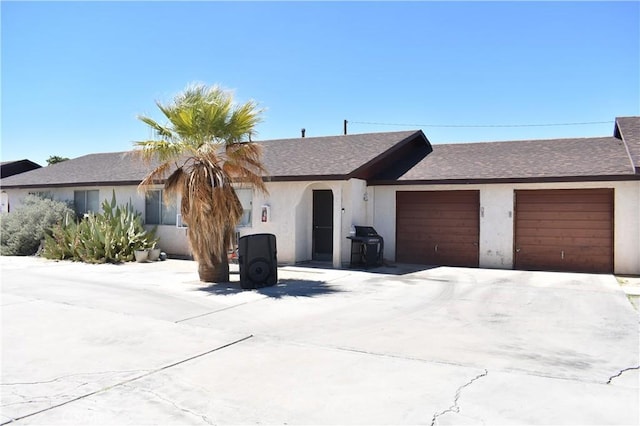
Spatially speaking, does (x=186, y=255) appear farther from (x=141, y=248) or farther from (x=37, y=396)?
(x=37, y=396)

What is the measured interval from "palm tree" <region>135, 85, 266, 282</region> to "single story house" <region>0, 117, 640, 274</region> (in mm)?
2476

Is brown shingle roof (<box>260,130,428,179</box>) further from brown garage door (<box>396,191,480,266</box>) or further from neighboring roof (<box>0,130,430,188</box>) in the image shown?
brown garage door (<box>396,191,480,266</box>)

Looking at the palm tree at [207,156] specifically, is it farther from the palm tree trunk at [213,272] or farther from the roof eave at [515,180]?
the roof eave at [515,180]

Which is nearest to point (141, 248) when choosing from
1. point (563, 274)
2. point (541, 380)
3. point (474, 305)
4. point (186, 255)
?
point (186, 255)

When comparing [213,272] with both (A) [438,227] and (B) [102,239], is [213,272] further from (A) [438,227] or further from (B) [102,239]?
(A) [438,227]

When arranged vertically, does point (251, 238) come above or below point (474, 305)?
above

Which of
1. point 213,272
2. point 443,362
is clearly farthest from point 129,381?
point 213,272

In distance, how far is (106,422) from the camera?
165 inches

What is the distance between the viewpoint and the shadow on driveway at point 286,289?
1032cm

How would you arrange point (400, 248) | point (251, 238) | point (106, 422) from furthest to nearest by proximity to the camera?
point (400, 248) → point (251, 238) → point (106, 422)

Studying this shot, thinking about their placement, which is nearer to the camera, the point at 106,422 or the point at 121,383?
the point at 106,422

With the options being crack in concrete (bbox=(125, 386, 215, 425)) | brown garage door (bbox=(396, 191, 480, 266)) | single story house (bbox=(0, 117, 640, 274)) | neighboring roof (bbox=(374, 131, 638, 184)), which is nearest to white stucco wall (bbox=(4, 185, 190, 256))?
single story house (bbox=(0, 117, 640, 274))

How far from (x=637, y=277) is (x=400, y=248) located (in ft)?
21.1

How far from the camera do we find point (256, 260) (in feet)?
36.1
